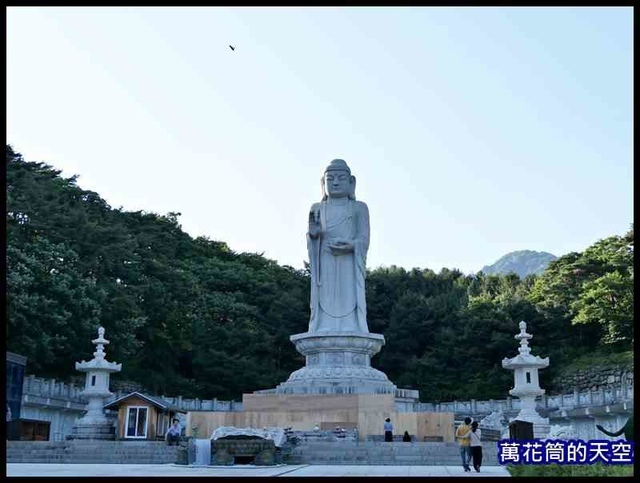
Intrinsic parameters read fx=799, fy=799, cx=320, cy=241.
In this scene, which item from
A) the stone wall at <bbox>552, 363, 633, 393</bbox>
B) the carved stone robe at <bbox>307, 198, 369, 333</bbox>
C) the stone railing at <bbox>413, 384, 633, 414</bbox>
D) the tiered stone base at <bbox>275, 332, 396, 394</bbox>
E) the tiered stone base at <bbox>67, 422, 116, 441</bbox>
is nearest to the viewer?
the tiered stone base at <bbox>275, 332, 396, 394</bbox>

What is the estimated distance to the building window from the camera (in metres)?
17.9

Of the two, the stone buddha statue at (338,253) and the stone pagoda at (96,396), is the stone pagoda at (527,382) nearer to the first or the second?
the stone buddha statue at (338,253)

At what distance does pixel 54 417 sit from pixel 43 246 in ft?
17.4

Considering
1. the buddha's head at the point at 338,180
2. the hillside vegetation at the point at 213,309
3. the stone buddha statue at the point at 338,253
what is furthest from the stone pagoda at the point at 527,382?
the hillside vegetation at the point at 213,309

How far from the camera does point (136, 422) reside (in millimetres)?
17922

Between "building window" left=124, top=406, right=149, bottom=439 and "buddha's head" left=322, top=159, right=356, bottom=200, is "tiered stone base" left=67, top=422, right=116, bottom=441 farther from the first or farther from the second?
"buddha's head" left=322, top=159, right=356, bottom=200

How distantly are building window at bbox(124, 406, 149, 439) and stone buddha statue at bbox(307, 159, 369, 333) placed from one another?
4.49 meters

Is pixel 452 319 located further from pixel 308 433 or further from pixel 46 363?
pixel 308 433

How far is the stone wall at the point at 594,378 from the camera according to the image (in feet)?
94.2

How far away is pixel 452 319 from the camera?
116ft

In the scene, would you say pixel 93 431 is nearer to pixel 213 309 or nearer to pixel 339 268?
pixel 339 268

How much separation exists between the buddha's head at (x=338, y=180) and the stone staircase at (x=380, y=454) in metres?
7.71

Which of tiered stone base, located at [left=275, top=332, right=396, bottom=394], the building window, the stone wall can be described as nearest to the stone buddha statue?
tiered stone base, located at [left=275, top=332, right=396, bottom=394]

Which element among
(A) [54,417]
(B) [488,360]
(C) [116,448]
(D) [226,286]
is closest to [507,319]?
(B) [488,360]
